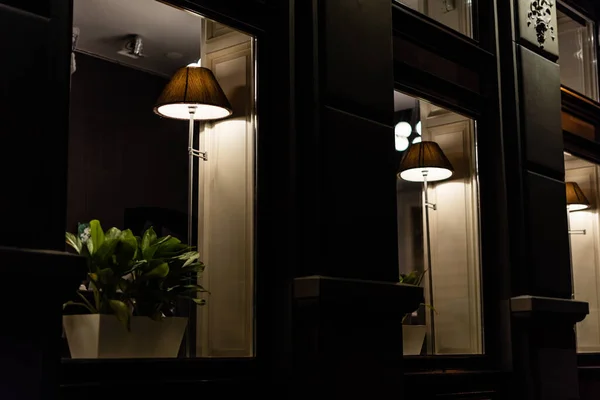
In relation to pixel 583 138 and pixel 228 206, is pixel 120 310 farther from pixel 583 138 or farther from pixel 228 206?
pixel 583 138

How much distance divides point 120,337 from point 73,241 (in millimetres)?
356

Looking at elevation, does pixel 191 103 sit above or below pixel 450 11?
below

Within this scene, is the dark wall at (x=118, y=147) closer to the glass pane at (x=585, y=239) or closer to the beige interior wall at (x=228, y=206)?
the beige interior wall at (x=228, y=206)

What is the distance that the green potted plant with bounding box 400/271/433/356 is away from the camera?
402 cm

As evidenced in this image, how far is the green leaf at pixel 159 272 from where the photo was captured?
2.88 metres

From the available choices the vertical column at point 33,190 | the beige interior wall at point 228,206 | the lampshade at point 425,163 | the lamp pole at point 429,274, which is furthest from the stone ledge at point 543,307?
the vertical column at point 33,190

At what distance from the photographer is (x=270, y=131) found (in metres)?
3.42

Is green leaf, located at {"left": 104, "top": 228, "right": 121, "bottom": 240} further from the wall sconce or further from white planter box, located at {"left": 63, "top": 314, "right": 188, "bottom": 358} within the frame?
the wall sconce

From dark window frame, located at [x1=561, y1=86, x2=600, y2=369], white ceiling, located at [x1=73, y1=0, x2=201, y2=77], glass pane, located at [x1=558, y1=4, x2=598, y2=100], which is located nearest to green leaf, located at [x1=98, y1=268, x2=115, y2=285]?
white ceiling, located at [x1=73, y1=0, x2=201, y2=77]

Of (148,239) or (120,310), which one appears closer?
(120,310)

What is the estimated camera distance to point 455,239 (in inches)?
178

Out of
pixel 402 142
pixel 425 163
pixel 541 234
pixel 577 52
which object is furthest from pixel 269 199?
pixel 577 52

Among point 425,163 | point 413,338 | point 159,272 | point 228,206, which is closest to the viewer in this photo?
point 159,272

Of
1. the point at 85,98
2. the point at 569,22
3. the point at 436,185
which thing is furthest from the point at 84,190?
the point at 569,22
